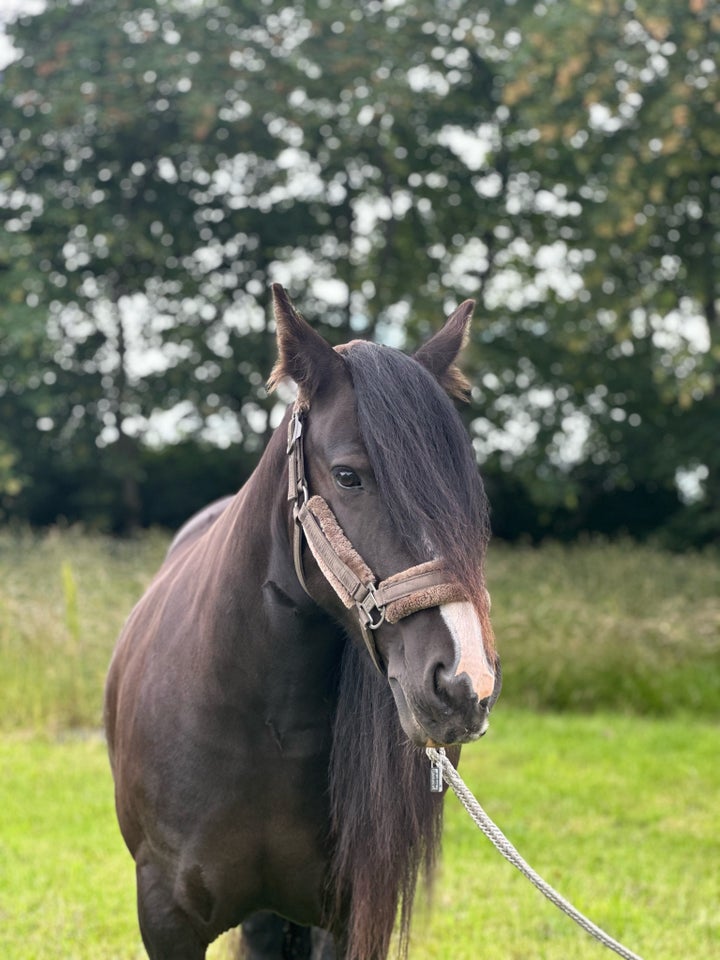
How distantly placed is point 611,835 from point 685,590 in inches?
218

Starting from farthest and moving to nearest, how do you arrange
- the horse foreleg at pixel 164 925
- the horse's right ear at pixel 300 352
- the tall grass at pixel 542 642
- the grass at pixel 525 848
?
the tall grass at pixel 542 642, the grass at pixel 525 848, the horse foreleg at pixel 164 925, the horse's right ear at pixel 300 352

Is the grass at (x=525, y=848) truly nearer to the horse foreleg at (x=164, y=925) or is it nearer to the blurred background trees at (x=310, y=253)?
the horse foreleg at (x=164, y=925)

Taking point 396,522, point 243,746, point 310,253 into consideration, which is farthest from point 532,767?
point 310,253

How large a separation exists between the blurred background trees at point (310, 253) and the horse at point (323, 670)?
9.83 m

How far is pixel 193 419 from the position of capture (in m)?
16.5

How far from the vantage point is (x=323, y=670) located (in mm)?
2451

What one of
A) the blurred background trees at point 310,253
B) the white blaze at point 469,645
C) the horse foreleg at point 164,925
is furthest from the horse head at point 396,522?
the blurred background trees at point 310,253

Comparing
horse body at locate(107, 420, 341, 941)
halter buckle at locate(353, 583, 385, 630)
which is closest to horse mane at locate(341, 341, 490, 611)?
halter buckle at locate(353, 583, 385, 630)

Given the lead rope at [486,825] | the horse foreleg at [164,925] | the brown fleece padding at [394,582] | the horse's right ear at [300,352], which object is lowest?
the horse foreleg at [164,925]

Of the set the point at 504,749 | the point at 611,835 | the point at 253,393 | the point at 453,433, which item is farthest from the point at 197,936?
the point at 253,393

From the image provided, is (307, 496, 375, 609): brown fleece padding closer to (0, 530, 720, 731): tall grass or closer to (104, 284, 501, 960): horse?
(104, 284, 501, 960): horse

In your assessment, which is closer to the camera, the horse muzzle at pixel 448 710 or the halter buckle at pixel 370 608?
the horse muzzle at pixel 448 710

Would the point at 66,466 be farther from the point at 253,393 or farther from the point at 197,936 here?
the point at 197,936

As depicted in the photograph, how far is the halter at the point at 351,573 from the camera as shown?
191 centimetres
